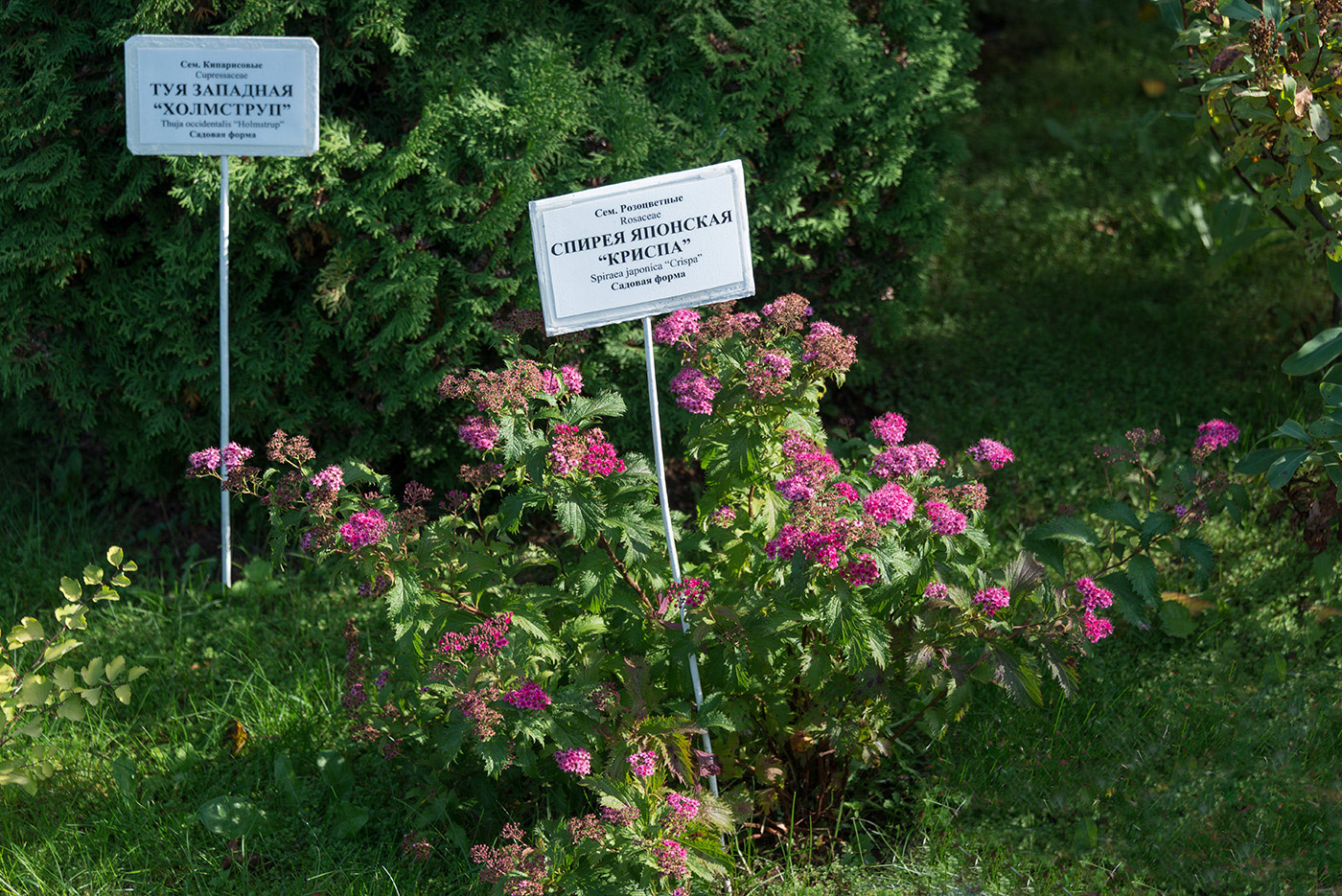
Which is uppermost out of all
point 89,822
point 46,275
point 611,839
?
point 46,275

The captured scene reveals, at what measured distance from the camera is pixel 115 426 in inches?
154

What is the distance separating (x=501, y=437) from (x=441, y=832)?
108 centimetres

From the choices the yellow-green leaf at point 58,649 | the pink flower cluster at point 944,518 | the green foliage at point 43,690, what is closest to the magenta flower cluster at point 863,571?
the pink flower cluster at point 944,518

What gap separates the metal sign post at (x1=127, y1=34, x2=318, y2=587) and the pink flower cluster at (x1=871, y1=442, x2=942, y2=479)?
1997 millimetres

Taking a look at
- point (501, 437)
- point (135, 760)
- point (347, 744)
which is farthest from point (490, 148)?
point (135, 760)

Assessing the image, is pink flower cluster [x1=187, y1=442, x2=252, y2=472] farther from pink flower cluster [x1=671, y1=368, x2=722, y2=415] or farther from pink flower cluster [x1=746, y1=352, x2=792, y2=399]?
pink flower cluster [x1=746, y1=352, x2=792, y2=399]

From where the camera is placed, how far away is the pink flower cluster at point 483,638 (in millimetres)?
2291

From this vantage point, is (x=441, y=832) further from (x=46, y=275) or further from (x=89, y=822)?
(x=46, y=275)

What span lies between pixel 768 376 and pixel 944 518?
0.49 m

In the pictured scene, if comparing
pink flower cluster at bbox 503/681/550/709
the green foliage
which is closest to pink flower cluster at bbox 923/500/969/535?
pink flower cluster at bbox 503/681/550/709

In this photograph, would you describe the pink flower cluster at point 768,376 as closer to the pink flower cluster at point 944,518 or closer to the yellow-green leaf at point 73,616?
the pink flower cluster at point 944,518

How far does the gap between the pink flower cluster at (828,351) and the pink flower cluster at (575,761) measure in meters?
0.93

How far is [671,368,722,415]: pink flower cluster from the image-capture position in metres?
2.35

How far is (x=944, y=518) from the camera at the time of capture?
2398mm
